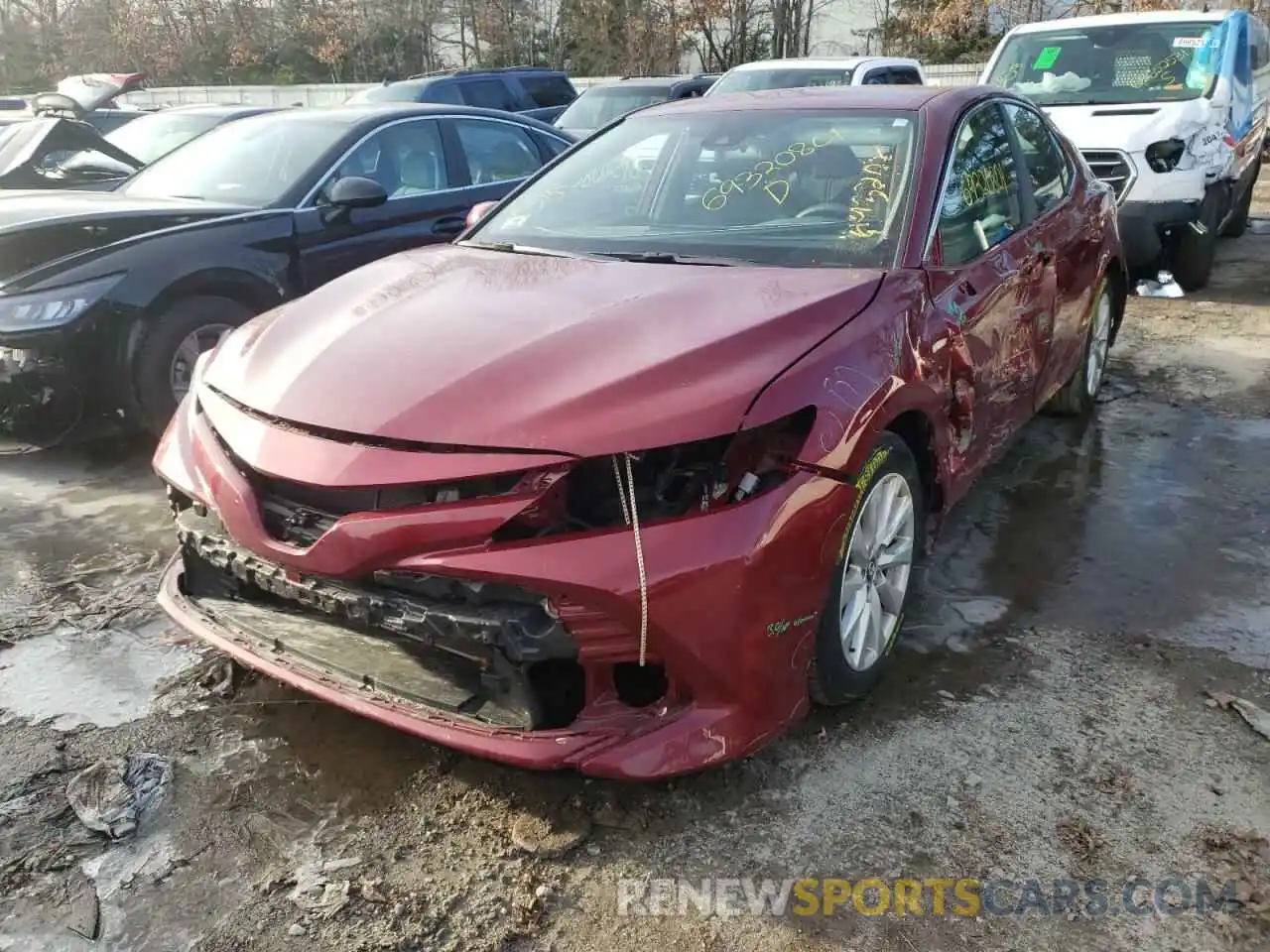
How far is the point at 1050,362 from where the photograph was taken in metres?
4.29

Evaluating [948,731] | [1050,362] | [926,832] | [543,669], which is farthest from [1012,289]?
[543,669]

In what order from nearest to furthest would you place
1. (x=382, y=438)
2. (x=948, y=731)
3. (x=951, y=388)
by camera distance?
(x=382, y=438) < (x=948, y=731) < (x=951, y=388)

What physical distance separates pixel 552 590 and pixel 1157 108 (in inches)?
304

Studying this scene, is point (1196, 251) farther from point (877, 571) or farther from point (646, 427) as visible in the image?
point (646, 427)

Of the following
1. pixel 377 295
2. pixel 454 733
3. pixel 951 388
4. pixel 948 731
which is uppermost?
pixel 377 295

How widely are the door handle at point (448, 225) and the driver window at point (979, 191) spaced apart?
10.7 feet

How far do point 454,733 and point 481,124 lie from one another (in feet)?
17.2

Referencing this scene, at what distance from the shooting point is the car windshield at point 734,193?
3.33 meters

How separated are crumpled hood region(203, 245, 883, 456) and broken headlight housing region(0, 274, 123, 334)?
193 centimetres

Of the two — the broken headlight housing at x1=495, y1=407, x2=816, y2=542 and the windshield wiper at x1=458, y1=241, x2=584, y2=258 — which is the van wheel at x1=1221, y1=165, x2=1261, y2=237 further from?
the broken headlight housing at x1=495, y1=407, x2=816, y2=542

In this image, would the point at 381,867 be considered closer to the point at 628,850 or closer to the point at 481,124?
the point at 628,850

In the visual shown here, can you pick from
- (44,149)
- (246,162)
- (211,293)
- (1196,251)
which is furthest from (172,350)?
(1196,251)

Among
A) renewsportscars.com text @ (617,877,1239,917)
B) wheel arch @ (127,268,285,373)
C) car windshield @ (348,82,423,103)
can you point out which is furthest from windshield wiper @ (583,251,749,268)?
car windshield @ (348,82,423,103)

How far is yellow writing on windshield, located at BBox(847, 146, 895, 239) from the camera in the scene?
330 cm
